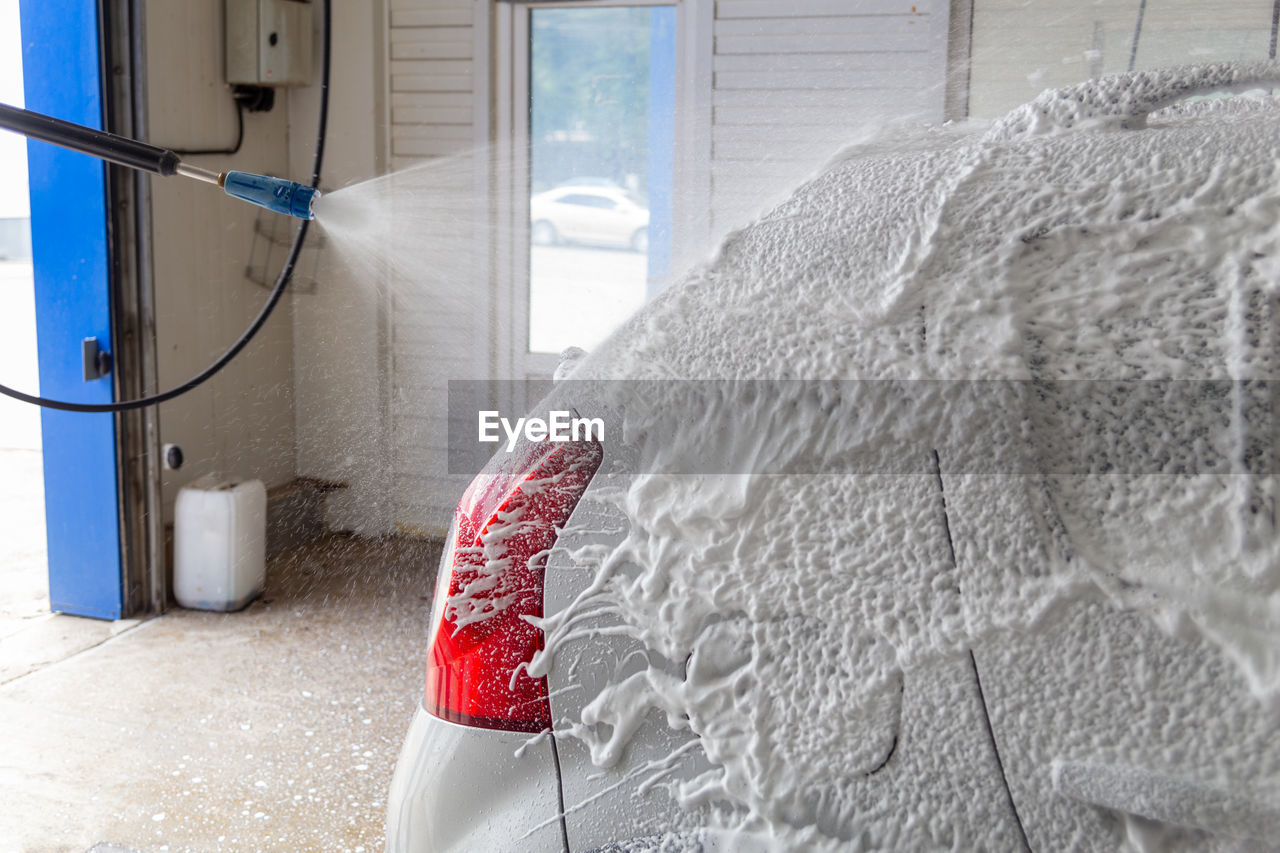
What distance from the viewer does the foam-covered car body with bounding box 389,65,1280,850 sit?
106 centimetres

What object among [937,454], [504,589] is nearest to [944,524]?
[937,454]

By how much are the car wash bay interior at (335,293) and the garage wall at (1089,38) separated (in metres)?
0.01

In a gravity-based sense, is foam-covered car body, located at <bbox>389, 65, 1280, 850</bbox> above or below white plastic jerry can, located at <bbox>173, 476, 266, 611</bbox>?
above

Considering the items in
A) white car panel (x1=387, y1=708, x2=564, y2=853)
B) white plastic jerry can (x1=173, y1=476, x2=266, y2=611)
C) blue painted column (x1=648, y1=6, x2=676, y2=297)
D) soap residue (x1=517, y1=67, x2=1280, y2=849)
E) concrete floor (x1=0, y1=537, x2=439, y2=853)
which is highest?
blue painted column (x1=648, y1=6, x2=676, y2=297)

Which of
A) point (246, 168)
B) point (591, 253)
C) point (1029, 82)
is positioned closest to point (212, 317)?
point (246, 168)

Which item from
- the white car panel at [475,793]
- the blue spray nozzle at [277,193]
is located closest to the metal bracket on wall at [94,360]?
the blue spray nozzle at [277,193]

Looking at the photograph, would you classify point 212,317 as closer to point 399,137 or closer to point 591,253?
point 399,137

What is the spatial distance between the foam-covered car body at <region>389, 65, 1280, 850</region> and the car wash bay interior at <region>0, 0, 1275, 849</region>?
178cm

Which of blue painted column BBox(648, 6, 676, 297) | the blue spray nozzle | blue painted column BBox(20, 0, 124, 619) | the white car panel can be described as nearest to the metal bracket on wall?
blue painted column BBox(20, 0, 124, 619)

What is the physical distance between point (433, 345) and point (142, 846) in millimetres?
2986

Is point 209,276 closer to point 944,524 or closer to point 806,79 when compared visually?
point 806,79

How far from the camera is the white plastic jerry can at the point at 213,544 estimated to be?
4.37 metres

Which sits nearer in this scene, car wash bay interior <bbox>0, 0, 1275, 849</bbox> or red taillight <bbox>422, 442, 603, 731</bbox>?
red taillight <bbox>422, 442, 603, 731</bbox>

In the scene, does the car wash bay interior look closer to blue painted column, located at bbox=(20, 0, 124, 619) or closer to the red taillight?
blue painted column, located at bbox=(20, 0, 124, 619)
